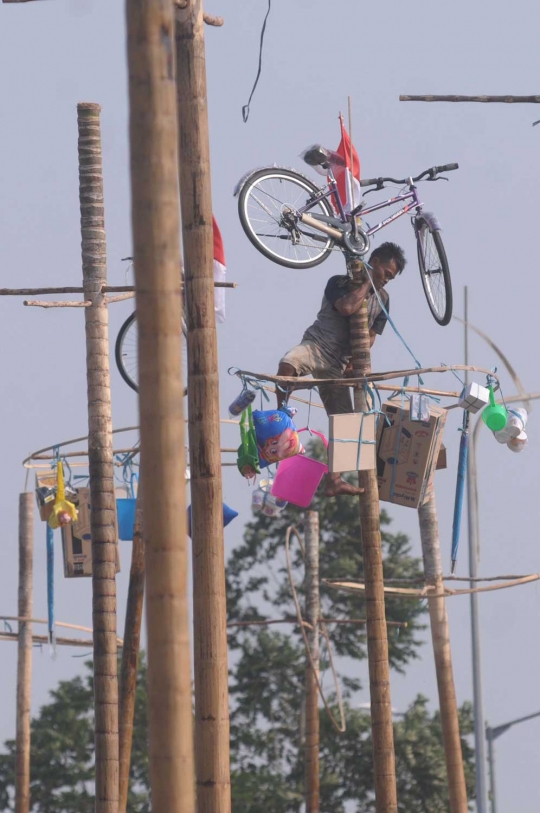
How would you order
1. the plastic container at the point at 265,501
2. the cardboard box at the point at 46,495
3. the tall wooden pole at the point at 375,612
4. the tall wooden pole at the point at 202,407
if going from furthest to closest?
the plastic container at the point at 265,501
the cardboard box at the point at 46,495
the tall wooden pole at the point at 375,612
the tall wooden pole at the point at 202,407

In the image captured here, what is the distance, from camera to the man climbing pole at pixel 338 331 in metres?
13.6

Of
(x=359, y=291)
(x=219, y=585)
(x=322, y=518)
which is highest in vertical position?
(x=322, y=518)

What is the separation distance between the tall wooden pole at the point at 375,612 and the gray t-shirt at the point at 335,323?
0.54 feet

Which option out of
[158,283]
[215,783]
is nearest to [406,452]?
[215,783]

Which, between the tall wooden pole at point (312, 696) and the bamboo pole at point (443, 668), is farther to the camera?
the tall wooden pole at point (312, 696)

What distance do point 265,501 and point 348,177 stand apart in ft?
13.0

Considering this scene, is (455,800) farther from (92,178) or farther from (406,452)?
(92,178)

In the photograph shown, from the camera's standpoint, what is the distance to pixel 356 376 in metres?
13.6

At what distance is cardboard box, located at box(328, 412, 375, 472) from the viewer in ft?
42.5

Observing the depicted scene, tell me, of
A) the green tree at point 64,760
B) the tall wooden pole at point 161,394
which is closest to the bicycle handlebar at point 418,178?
the tall wooden pole at point 161,394

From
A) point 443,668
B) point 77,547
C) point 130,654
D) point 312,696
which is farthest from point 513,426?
point 312,696

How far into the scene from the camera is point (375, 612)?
1388 centimetres

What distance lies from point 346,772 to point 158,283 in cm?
2629

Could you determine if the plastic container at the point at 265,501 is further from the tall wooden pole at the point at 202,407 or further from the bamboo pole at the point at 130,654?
the tall wooden pole at the point at 202,407
